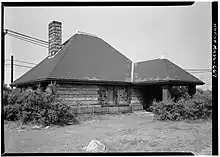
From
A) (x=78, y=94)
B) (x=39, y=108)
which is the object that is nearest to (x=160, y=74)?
(x=78, y=94)

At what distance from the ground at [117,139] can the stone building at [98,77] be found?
273 centimetres

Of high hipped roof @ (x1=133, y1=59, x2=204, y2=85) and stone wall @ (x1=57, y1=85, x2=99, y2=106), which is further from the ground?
high hipped roof @ (x1=133, y1=59, x2=204, y2=85)

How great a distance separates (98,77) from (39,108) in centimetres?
344

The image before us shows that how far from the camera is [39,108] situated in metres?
7.72

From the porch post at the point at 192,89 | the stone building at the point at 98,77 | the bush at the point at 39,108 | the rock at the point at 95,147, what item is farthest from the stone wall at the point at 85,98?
the rock at the point at 95,147

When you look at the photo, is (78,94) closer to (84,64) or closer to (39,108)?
(84,64)

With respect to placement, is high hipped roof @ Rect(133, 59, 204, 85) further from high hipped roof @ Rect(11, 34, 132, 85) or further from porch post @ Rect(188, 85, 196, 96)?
porch post @ Rect(188, 85, 196, 96)

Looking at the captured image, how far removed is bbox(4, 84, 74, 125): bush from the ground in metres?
0.43

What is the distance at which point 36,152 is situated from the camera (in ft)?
15.7

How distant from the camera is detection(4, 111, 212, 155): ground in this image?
16.4 ft

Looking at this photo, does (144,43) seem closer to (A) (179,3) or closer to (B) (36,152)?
(A) (179,3)

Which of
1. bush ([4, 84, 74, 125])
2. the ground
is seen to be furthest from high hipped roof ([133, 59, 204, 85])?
bush ([4, 84, 74, 125])

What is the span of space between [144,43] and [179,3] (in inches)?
60.2

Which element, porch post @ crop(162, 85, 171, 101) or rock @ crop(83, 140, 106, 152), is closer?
rock @ crop(83, 140, 106, 152)
